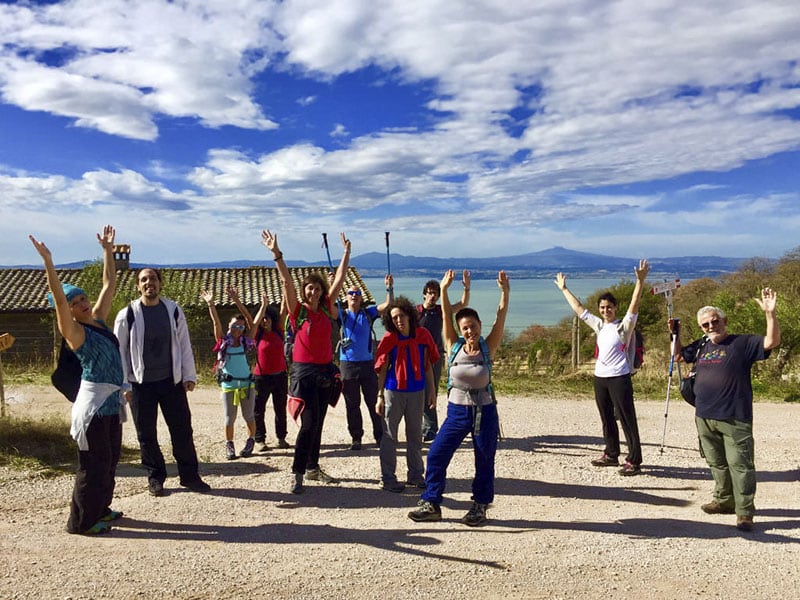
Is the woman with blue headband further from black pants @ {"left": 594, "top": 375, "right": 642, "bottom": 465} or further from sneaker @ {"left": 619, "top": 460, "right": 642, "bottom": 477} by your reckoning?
sneaker @ {"left": 619, "top": 460, "right": 642, "bottom": 477}

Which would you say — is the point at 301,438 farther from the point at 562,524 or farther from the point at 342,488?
the point at 562,524

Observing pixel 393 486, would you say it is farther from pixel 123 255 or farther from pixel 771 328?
pixel 123 255

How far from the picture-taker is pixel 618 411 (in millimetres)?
6484

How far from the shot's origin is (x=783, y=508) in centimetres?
555

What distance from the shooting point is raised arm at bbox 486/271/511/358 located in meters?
5.27

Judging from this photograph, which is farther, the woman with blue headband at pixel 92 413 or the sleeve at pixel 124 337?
the sleeve at pixel 124 337

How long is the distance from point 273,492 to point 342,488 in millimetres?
631

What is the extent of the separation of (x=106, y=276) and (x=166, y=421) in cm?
139

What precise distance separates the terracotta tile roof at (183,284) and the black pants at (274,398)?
17570mm

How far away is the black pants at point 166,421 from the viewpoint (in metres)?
5.65

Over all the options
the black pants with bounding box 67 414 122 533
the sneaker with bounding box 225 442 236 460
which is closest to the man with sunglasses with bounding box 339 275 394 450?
the sneaker with bounding box 225 442 236 460

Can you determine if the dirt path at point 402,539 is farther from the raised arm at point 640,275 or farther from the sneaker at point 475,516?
the raised arm at point 640,275

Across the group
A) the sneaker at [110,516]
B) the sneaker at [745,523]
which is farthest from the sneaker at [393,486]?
the sneaker at [745,523]

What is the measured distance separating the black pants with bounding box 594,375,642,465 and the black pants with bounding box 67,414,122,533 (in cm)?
457
